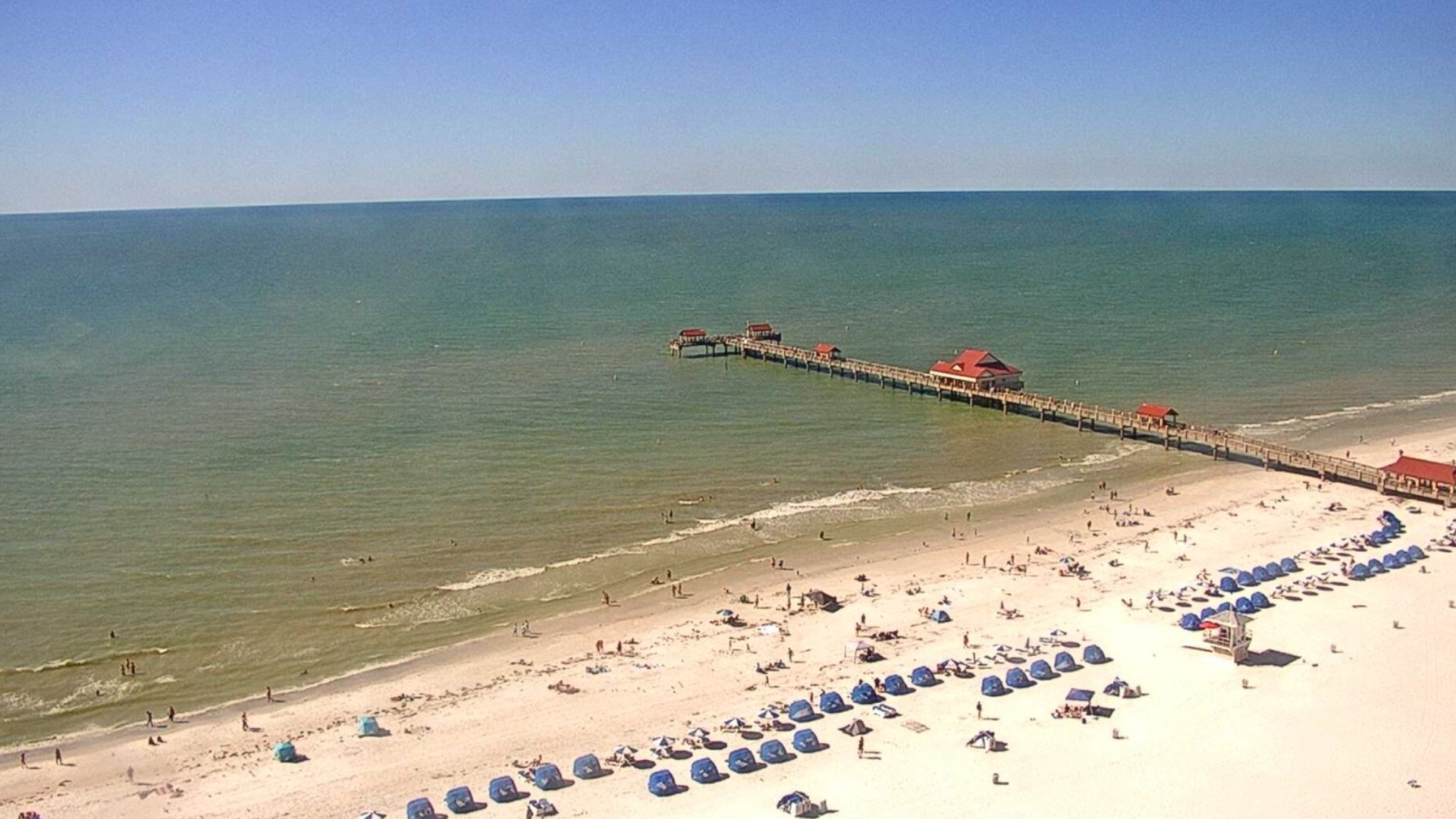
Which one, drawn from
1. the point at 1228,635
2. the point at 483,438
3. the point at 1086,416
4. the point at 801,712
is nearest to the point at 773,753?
the point at 801,712

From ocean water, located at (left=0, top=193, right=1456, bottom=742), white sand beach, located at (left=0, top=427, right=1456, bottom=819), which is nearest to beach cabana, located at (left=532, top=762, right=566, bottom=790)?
white sand beach, located at (left=0, top=427, right=1456, bottom=819)

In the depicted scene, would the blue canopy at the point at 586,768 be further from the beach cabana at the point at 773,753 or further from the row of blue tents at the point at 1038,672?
the row of blue tents at the point at 1038,672

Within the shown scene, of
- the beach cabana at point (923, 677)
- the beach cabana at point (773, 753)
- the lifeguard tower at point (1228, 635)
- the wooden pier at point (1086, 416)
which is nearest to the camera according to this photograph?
the beach cabana at point (773, 753)

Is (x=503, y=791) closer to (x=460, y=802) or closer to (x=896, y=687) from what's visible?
(x=460, y=802)

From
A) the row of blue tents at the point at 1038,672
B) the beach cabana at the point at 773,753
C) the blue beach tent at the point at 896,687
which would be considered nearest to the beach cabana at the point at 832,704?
the blue beach tent at the point at 896,687

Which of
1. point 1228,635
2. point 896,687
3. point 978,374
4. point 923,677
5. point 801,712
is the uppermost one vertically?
point 978,374

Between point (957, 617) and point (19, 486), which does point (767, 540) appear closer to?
point (957, 617)

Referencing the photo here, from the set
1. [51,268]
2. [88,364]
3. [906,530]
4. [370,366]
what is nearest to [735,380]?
[370,366]

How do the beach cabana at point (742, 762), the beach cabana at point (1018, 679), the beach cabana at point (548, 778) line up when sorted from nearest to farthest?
the beach cabana at point (548, 778) → the beach cabana at point (742, 762) → the beach cabana at point (1018, 679)
